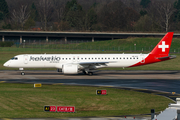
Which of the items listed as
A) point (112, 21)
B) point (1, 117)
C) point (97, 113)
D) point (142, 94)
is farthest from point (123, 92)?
point (112, 21)

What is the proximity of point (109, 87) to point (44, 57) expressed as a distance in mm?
17180

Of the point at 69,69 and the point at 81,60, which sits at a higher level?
the point at 81,60

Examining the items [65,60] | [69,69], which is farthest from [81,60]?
[69,69]

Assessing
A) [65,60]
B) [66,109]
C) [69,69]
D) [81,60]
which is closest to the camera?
[66,109]

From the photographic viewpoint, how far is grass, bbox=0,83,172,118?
21688mm

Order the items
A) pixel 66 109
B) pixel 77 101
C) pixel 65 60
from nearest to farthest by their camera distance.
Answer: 1. pixel 66 109
2. pixel 77 101
3. pixel 65 60

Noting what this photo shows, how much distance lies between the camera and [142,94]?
29.9m

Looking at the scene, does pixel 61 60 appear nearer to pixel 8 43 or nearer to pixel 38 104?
pixel 38 104

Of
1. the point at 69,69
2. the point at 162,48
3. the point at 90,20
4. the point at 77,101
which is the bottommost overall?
the point at 77,101

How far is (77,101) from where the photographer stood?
26172mm

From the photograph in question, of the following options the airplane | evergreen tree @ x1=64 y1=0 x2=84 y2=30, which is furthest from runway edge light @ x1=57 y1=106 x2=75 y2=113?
evergreen tree @ x1=64 y1=0 x2=84 y2=30

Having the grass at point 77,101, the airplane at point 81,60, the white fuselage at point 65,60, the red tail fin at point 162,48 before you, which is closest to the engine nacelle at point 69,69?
the airplane at point 81,60

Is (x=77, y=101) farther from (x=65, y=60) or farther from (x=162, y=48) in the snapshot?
(x=162, y=48)

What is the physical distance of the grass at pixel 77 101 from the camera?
21688 mm
